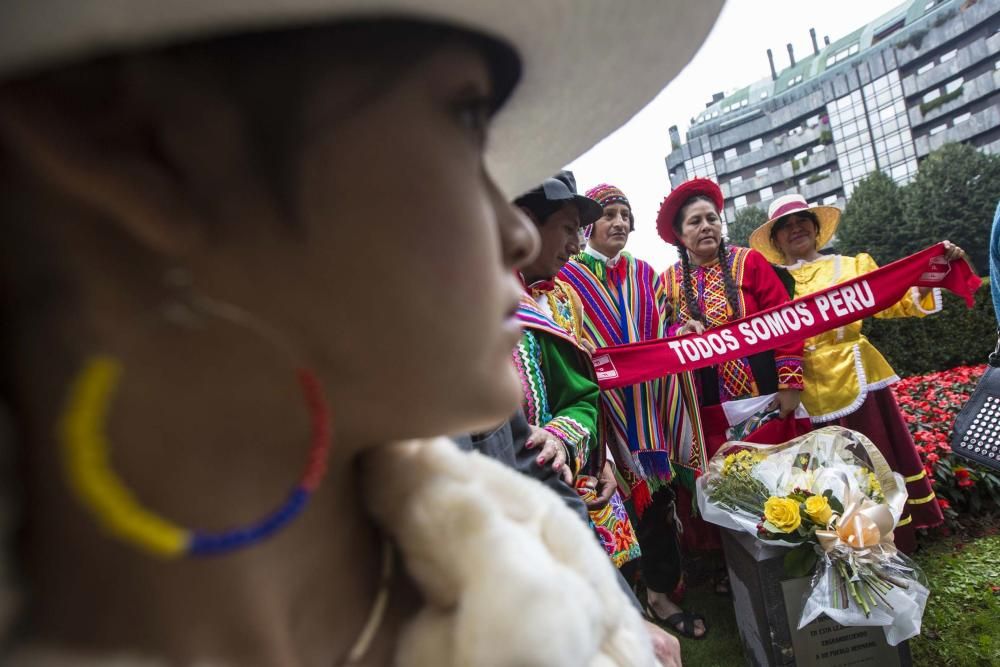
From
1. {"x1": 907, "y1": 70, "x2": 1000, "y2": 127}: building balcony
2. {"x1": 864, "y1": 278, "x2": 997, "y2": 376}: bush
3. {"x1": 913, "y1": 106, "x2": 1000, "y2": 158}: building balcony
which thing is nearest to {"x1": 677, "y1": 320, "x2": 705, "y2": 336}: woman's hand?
{"x1": 864, "y1": 278, "x2": 997, "y2": 376}: bush

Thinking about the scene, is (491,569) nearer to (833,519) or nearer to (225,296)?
(225,296)

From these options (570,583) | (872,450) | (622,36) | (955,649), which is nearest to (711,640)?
(955,649)

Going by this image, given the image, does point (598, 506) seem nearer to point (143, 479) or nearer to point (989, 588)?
point (143, 479)

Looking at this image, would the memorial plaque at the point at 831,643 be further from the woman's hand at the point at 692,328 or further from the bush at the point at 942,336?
the bush at the point at 942,336

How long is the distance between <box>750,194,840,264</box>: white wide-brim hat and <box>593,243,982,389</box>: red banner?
1346 millimetres

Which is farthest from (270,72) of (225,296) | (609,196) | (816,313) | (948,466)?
(948,466)

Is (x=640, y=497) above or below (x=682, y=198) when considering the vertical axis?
below

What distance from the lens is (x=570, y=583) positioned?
79cm

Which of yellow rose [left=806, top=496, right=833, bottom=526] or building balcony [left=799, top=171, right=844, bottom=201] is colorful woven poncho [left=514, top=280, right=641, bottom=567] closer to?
yellow rose [left=806, top=496, right=833, bottom=526]

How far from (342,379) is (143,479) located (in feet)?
0.61

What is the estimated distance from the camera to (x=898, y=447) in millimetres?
4156

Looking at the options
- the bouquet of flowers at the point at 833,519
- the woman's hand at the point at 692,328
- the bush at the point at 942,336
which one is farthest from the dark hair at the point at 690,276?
the bush at the point at 942,336

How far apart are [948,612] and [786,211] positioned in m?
3.15

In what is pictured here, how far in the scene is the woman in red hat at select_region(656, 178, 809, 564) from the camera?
4094 millimetres
